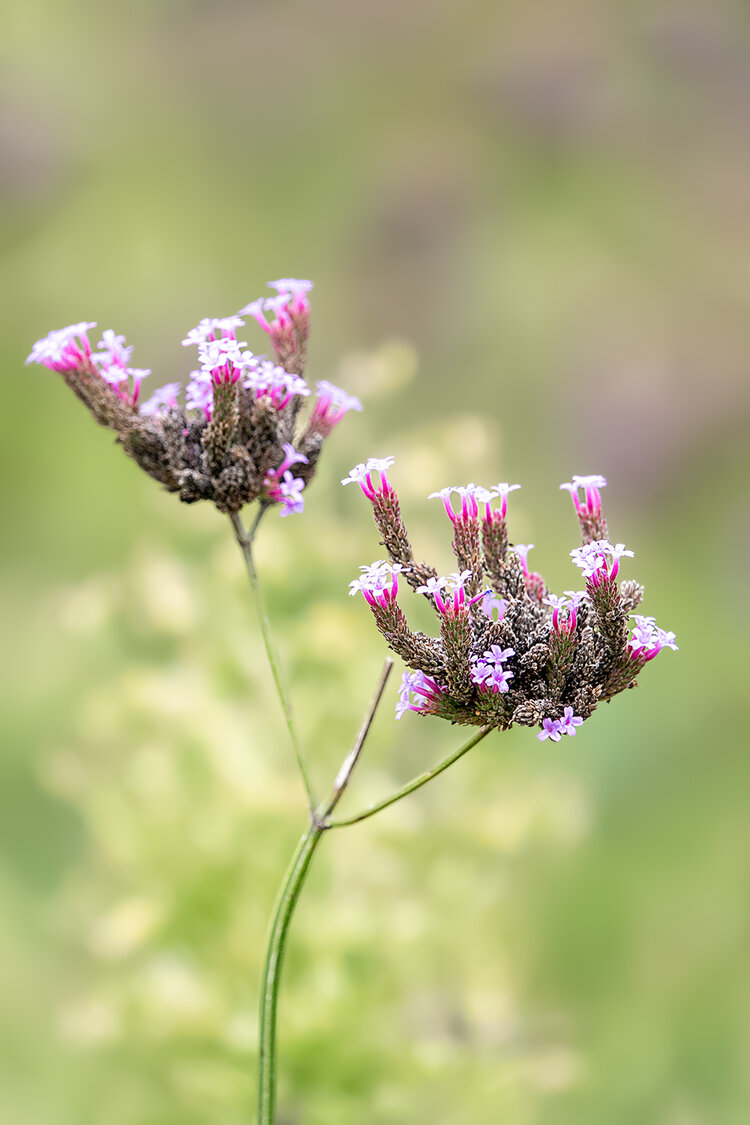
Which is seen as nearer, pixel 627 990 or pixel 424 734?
pixel 424 734

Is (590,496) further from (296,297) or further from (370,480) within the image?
(296,297)

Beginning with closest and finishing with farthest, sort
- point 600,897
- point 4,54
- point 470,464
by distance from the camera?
point 470,464
point 600,897
point 4,54

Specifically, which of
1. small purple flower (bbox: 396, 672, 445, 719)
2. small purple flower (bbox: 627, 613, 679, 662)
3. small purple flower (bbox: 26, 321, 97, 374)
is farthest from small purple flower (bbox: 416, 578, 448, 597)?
small purple flower (bbox: 26, 321, 97, 374)

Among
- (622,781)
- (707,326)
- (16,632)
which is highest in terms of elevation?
(707,326)

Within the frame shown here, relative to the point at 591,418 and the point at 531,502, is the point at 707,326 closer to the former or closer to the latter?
the point at 591,418

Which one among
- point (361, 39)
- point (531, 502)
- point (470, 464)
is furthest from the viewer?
point (361, 39)

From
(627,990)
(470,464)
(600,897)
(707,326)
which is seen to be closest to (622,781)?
(600,897)

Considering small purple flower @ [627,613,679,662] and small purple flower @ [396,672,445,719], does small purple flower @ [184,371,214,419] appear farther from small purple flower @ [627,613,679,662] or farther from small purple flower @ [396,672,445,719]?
small purple flower @ [627,613,679,662]
